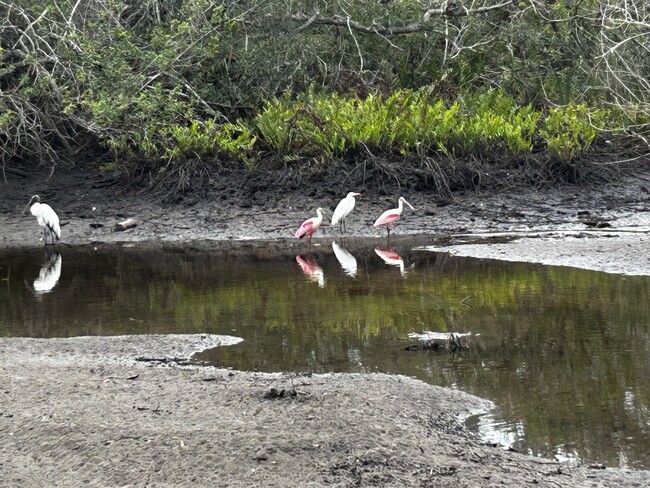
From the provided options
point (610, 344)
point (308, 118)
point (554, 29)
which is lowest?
point (610, 344)

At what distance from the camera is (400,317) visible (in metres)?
9.00

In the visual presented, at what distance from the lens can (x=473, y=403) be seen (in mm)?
6344

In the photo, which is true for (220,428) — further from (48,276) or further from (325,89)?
(325,89)

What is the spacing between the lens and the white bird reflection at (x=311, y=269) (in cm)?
1124

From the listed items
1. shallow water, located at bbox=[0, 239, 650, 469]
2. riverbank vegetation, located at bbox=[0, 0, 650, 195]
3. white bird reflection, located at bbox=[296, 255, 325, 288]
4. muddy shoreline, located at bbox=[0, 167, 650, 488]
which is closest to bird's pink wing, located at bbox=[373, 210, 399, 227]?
shallow water, located at bbox=[0, 239, 650, 469]

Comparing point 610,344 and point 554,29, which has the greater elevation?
point 554,29

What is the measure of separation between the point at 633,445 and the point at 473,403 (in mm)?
1074

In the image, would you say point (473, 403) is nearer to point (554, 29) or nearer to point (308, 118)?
point (308, 118)

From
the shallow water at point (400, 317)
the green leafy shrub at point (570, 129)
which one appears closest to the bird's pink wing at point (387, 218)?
the shallow water at point (400, 317)

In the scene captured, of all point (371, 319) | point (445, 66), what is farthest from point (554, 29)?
point (371, 319)

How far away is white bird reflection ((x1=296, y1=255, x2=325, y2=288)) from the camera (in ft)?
36.9

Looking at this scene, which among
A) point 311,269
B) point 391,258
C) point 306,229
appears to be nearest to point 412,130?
point 306,229

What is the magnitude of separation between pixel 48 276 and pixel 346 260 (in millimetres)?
3406

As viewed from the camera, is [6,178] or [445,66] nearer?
[6,178]
